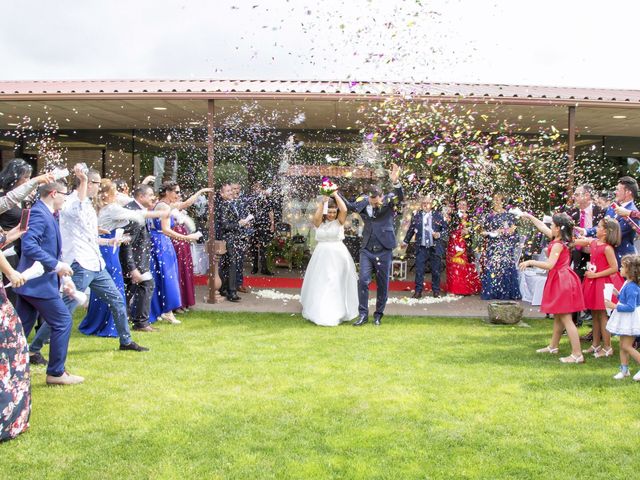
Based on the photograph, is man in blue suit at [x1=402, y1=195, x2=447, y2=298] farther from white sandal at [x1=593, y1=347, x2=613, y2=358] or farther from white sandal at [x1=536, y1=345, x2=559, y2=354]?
white sandal at [x1=593, y1=347, x2=613, y2=358]

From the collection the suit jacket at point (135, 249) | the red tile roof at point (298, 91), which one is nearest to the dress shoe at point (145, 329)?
the suit jacket at point (135, 249)

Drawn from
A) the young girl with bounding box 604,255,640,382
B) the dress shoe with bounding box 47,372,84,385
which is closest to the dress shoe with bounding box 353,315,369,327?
the young girl with bounding box 604,255,640,382

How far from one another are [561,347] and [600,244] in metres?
1.33

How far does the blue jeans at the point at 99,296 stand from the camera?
6160 mm

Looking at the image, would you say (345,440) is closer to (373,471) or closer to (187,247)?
(373,471)

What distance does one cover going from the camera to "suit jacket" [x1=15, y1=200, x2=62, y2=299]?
5008 mm

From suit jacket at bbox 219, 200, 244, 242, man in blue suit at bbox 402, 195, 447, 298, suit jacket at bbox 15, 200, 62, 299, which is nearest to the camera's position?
suit jacket at bbox 15, 200, 62, 299

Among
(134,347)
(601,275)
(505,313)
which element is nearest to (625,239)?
(601,275)

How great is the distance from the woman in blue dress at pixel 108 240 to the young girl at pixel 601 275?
482 centimetres

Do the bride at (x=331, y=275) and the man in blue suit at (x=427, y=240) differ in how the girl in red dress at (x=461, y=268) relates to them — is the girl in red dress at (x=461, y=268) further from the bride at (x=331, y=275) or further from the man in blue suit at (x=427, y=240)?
the bride at (x=331, y=275)

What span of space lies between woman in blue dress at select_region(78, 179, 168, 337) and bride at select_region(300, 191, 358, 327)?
245 centimetres

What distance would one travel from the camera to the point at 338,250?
8.88 metres

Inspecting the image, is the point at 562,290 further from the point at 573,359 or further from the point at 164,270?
the point at 164,270

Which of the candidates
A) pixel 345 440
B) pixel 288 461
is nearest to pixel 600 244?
pixel 345 440
